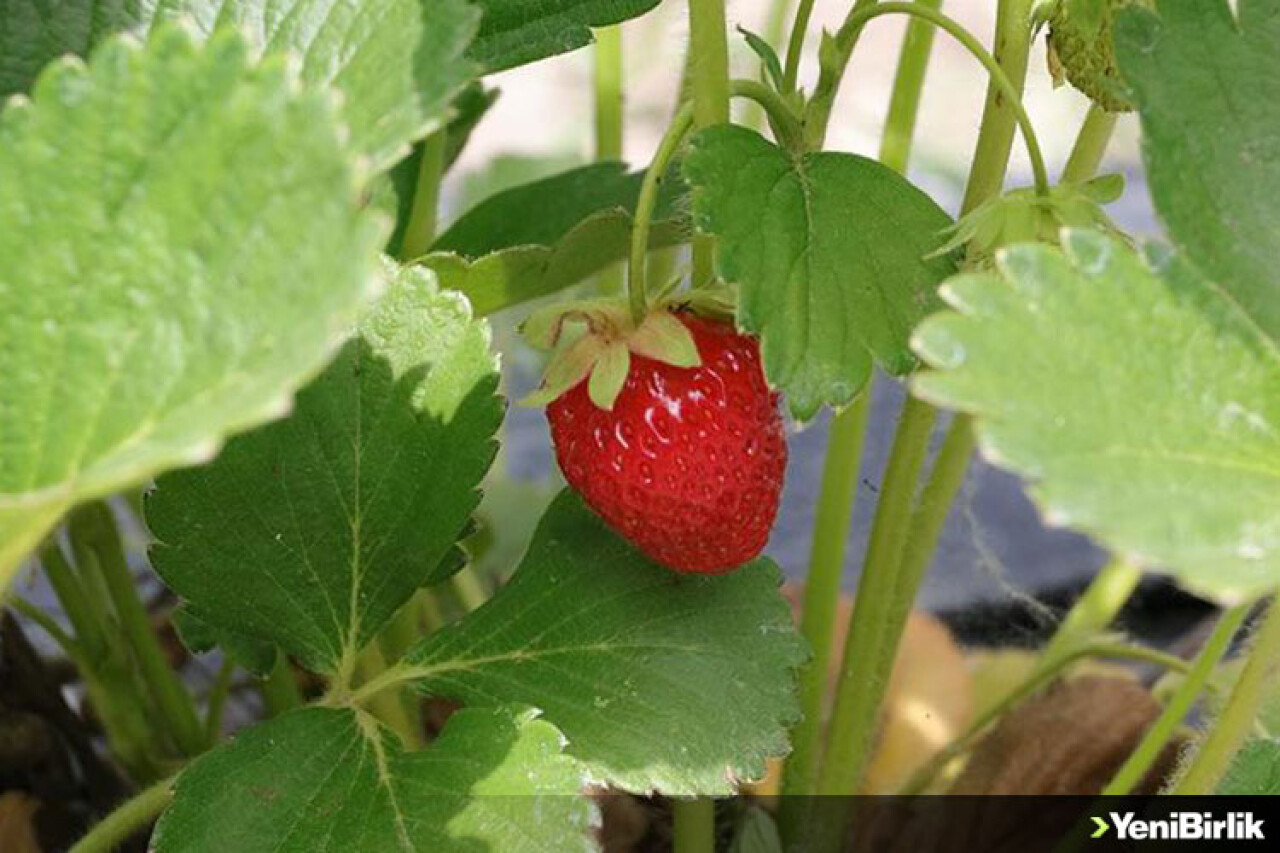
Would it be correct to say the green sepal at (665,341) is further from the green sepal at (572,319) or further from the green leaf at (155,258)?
the green leaf at (155,258)

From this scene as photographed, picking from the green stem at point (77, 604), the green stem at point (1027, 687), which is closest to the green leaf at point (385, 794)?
the green stem at point (77, 604)

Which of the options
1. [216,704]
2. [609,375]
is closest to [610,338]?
[609,375]

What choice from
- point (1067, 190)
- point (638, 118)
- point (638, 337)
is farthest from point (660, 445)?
point (638, 118)

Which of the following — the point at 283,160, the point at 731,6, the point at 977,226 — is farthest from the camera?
the point at 731,6

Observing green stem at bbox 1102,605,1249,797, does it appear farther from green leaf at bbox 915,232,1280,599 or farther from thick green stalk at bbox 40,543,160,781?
thick green stalk at bbox 40,543,160,781

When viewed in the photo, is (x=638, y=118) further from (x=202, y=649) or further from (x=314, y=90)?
(x=314, y=90)

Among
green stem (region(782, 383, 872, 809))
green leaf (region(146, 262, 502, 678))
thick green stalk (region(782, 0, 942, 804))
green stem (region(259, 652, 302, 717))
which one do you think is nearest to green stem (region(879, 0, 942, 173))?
thick green stalk (region(782, 0, 942, 804))
